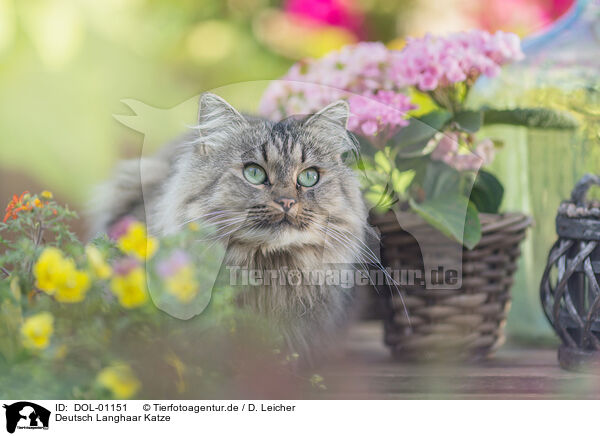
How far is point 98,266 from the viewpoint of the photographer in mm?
780

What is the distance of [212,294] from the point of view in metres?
0.84

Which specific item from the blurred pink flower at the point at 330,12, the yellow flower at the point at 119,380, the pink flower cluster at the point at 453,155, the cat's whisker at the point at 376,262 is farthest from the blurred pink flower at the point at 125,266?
the blurred pink flower at the point at 330,12

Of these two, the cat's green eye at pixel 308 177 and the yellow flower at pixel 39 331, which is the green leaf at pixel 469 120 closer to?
the cat's green eye at pixel 308 177

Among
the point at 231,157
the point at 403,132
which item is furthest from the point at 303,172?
the point at 403,132

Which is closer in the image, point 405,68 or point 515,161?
point 405,68

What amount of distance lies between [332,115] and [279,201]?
163mm

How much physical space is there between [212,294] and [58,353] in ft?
0.66

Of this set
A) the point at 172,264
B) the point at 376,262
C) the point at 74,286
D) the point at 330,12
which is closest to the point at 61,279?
the point at 74,286

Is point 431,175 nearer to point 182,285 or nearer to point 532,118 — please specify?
point 532,118

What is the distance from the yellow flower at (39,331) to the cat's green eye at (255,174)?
0.33 m

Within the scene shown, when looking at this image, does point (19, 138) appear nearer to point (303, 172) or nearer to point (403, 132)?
point (303, 172)

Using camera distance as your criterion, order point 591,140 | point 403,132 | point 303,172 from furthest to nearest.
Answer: point 591,140
point 403,132
point 303,172

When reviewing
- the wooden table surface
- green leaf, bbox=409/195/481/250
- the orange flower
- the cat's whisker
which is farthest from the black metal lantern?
the orange flower

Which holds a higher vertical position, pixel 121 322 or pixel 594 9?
pixel 594 9
